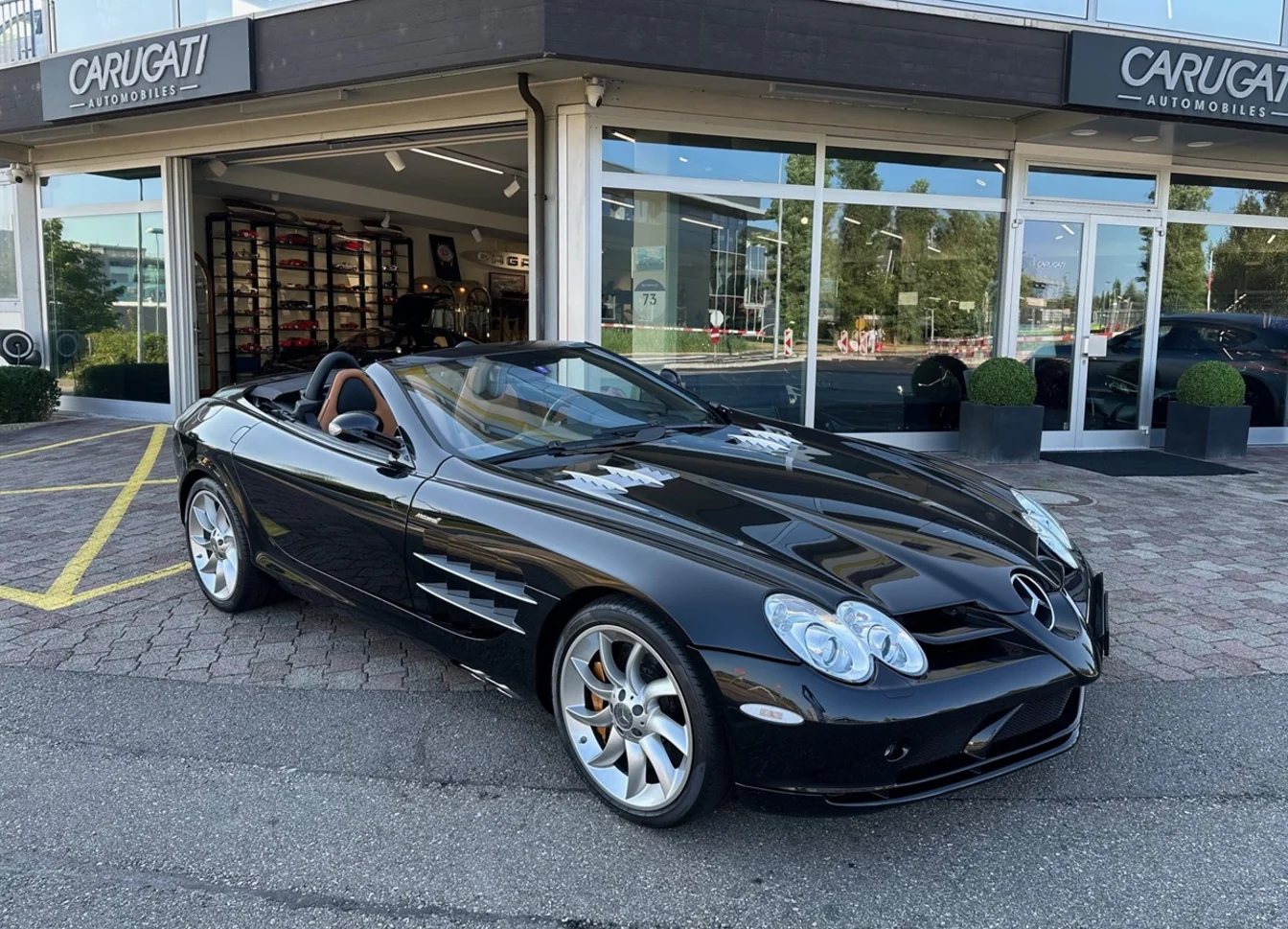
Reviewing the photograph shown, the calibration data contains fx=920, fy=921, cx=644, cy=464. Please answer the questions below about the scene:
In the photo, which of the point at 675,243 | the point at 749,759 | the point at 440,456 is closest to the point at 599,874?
the point at 749,759

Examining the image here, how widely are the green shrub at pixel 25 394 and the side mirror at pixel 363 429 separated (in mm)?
9222

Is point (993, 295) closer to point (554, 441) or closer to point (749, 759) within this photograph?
point (554, 441)

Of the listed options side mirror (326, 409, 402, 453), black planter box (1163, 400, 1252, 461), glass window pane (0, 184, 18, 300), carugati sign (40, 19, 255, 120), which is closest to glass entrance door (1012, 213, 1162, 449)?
black planter box (1163, 400, 1252, 461)

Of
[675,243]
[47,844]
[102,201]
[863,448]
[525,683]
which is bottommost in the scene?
[47,844]

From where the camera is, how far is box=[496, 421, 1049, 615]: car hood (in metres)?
2.62

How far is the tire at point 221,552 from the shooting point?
4.22 m

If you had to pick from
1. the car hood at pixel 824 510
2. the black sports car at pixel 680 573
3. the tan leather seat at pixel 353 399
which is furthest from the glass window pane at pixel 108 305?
the car hood at pixel 824 510

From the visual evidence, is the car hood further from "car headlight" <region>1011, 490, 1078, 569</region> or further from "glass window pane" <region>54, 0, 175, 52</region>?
"glass window pane" <region>54, 0, 175, 52</region>

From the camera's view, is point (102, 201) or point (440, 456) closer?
point (440, 456)

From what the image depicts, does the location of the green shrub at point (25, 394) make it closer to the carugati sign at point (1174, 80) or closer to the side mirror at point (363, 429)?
the side mirror at point (363, 429)

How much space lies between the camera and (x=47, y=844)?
2.60 meters

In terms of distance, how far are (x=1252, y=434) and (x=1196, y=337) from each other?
136 cm

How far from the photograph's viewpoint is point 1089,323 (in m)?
9.62

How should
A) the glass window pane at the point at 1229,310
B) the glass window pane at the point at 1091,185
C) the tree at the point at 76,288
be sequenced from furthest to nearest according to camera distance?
the tree at the point at 76,288, the glass window pane at the point at 1229,310, the glass window pane at the point at 1091,185
